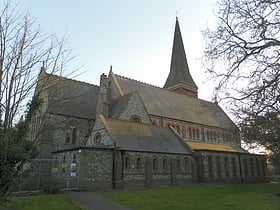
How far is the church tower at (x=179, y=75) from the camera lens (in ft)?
185

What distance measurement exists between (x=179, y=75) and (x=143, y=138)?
29704 mm

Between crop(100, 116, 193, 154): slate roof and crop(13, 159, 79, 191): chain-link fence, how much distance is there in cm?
489

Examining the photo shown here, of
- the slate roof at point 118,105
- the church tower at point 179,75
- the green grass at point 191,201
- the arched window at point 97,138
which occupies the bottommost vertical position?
the green grass at point 191,201

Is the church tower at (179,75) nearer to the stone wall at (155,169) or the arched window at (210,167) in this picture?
the arched window at (210,167)

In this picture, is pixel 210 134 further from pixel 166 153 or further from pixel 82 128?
pixel 82 128

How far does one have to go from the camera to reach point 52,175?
2789cm

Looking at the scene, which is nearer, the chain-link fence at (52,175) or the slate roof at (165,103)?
the chain-link fence at (52,175)

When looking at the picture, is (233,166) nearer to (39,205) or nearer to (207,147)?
(207,147)

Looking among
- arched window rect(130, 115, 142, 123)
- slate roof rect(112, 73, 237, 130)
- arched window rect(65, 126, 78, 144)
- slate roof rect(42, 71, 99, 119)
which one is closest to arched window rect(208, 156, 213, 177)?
slate roof rect(112, 73, 237, 130)

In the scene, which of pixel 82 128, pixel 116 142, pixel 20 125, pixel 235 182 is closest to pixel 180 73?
pixel 235 182

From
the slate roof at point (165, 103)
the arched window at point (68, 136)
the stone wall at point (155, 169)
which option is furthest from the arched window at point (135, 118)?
the arched window at point (68, 136)

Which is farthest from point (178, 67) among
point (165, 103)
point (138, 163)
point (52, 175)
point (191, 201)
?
point (191, 201)

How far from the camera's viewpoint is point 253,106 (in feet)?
42.7

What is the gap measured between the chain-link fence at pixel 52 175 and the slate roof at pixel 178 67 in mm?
34073
